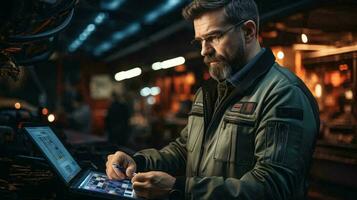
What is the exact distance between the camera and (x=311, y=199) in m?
6.14

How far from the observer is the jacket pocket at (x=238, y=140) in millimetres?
1593

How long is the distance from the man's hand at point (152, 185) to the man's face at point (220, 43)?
521 mm

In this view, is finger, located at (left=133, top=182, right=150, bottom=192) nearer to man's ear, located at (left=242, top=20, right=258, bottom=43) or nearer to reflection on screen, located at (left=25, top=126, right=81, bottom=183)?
reflection on screen, located at (left=25, top=126, right=81, bottom=183)

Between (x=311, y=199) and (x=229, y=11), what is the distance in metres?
5.10

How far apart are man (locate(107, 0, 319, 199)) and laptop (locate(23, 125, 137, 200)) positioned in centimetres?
7

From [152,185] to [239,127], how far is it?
397 mm

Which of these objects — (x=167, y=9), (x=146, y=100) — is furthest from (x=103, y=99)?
(x=167, y=9)

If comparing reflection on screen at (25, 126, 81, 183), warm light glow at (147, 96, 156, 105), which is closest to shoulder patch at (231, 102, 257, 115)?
reflection on screen at (25, 126, 81, 183)

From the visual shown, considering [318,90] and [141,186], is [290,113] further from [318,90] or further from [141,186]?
[318,90]

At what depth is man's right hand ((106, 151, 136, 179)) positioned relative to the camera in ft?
5.60

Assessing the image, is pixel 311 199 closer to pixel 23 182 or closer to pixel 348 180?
pixel 348 180

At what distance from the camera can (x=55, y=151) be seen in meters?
1.76

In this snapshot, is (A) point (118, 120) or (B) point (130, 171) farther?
(A) point (118, 120)

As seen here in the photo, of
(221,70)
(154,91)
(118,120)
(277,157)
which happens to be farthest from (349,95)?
(154,91)
